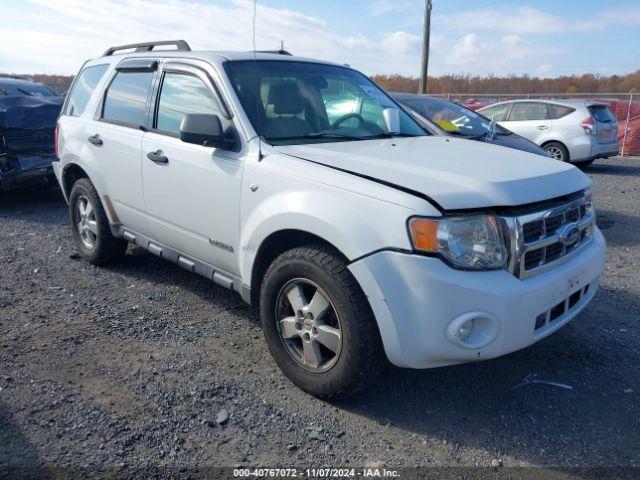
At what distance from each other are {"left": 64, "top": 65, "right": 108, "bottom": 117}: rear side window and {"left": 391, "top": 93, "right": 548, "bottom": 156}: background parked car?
130 inches

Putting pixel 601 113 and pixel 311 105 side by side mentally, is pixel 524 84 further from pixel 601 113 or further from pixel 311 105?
pixel 311 105

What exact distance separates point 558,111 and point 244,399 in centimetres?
1141

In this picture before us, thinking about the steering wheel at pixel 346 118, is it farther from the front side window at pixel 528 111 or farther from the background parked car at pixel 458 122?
the front side window at pixel 528 111

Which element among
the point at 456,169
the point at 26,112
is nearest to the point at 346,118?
the point at 456,169

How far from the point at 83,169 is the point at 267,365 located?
2.77 metres

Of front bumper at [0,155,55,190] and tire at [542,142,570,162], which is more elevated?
tire at [542,142,570,162]

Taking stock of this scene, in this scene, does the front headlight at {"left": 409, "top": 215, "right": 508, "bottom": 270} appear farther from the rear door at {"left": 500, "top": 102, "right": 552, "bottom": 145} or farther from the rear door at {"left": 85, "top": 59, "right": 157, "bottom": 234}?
the rear door at {"left": 500, "top": 102, "right": 552, "bottom": 145}

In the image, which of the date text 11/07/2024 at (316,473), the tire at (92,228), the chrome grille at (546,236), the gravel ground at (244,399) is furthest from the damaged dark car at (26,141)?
the chrome grille at (546,236)

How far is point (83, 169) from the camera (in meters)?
5.00

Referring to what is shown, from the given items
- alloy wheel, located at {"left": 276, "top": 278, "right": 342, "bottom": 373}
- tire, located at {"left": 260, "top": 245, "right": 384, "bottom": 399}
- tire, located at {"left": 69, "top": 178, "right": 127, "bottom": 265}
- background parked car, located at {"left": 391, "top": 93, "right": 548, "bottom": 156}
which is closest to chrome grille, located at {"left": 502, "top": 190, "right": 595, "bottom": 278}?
tire, located at {"left": 260, "top": 245, "right": 384, "bottom": 399}

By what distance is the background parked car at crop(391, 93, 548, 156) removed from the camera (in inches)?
259

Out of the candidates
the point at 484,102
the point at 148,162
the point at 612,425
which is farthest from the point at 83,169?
the point at 484,102

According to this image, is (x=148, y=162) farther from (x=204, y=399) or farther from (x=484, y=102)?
(x=484, y=102)

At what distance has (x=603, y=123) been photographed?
1198 cm
